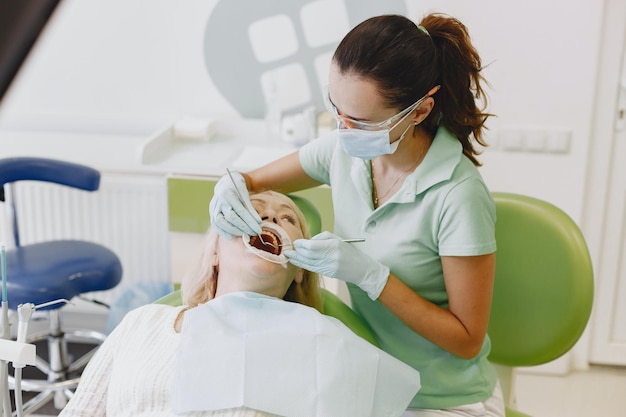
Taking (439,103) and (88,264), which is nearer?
(439,103)

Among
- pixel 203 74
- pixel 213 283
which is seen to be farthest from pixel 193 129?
pixel 213 283

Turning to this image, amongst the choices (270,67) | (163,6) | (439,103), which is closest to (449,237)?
(439,103)

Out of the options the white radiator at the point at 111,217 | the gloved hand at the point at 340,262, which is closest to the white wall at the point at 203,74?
the white radiator at the point at 111,217

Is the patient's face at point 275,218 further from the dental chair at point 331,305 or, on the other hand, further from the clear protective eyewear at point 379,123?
the clear protective eyewear at point 379,123

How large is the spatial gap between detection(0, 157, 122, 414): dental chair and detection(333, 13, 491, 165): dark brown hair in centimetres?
132

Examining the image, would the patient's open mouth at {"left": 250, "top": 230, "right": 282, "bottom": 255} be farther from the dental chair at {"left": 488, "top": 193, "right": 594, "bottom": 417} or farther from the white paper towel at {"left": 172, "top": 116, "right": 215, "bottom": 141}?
the white paper towel at {"left": 172, "top": 116, "right": 215, "bottom": 141}

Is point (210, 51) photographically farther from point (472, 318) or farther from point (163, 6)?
point (472, 318)

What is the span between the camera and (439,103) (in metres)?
1.38

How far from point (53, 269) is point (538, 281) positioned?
1.44 meters

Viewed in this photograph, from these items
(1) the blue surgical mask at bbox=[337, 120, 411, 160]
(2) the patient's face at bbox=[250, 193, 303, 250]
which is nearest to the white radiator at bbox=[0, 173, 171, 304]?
(2) the patient's face at bbox=[250, 193, 303, 250]

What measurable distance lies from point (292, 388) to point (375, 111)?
0.50m

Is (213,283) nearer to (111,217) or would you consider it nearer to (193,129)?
(193,129)

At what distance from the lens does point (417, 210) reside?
136cm

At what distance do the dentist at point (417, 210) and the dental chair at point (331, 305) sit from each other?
3cm
